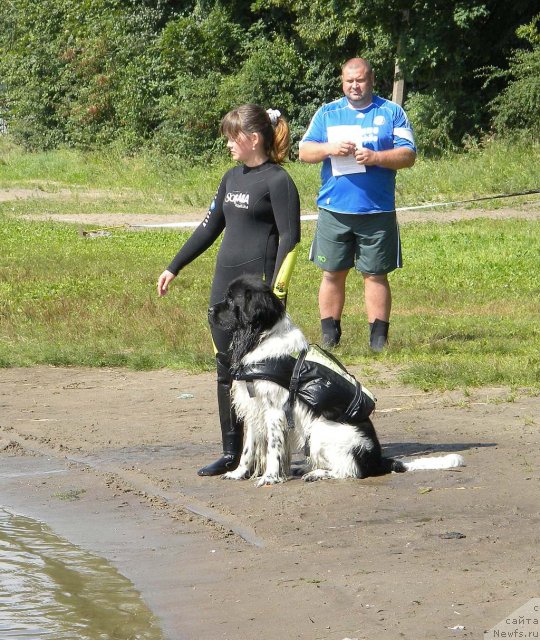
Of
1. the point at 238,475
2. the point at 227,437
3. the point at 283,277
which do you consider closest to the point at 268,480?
the point at 238,475

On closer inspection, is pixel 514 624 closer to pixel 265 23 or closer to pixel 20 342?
pixel 20 342

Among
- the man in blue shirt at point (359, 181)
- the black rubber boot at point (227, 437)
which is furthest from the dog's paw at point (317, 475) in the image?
the man in blue shirt at point (359, 181)

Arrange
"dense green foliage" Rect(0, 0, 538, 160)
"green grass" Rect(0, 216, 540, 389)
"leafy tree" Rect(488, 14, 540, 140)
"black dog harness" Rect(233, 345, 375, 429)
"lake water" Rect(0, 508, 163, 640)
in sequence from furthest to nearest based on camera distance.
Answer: "dense green foliage" Rect(0, 0, 538, 160) → "leafy tree" Rect(488, 14, 540, 140) → "green grass" Rect(0, 216, 540, 389) → "black dog harness" Rect(233, 345, 375, 429) → "lake water" Rect(0, 508, 163, 640)

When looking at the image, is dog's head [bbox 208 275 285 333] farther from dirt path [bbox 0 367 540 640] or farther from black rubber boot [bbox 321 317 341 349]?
black rubber boot [bbox 321 317 341 349]

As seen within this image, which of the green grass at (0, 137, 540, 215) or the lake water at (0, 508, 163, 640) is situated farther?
the green grass at (0, 137, 540, 215)

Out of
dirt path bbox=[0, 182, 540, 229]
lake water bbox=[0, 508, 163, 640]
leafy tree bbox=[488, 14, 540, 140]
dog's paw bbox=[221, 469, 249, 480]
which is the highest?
leafy tree bbox=[488, 14, 540, 140]

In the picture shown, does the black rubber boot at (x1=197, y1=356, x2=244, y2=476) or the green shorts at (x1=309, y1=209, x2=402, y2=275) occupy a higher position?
the green shorts at (x1=309, y1=209, x2=402, y2=275)

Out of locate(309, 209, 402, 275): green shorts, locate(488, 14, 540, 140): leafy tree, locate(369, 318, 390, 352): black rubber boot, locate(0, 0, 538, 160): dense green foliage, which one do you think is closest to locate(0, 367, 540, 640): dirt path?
locate(369, 318, 390, 352): black rubber boot

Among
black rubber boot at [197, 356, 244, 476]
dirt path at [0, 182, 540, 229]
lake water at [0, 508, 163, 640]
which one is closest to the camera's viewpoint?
lake water at [0, 508, 163, 640]

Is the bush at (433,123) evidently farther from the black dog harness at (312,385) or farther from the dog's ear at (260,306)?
the dog's ear at (260,306)

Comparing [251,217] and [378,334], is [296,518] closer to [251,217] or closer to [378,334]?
[251,217]

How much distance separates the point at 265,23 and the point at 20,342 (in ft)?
95.7

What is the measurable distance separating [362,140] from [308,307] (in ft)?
11.1

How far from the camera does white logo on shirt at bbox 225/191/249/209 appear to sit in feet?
21.8
